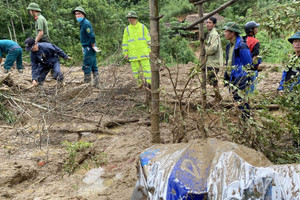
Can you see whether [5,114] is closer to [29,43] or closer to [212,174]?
[29,43]

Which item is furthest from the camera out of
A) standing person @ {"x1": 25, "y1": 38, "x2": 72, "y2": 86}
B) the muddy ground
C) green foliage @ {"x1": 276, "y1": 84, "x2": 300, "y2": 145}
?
standing person @ {"x1": 25, "y1": 38, "x2": 72, "y2": 86}

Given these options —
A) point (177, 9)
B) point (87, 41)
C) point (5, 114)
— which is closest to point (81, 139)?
point (5, 114)

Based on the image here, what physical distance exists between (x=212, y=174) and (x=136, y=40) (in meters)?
3.96

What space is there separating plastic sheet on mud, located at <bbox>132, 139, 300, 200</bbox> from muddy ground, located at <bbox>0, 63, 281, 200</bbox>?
0.64 meters

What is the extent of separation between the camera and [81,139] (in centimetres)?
410

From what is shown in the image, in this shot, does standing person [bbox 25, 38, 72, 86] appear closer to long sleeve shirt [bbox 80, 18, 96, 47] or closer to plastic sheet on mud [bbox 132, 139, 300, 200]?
long sleeve shirt [bbox 80, 18, 96, 47]

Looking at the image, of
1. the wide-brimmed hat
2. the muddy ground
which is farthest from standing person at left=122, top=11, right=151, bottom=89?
the wide-brimmed hat

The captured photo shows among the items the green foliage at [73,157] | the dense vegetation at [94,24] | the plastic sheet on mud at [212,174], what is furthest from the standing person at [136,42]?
the dense vegetation at [94,24]

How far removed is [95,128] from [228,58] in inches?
90.4

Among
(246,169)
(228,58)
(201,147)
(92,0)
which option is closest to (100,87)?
(228,58)

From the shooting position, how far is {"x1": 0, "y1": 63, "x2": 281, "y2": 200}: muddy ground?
9.18 ft

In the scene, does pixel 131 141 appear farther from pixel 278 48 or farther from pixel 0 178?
pixel 278 48

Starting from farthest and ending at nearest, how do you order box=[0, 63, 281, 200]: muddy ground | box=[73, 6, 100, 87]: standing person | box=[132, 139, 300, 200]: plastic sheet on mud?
box=[73, 6, 100, 87]: standing person, box=[0, 63, 281, 200]: muddy ground, box=[132, 139, 300, 200]: plastic sheet on mud

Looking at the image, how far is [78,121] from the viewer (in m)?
4.57
